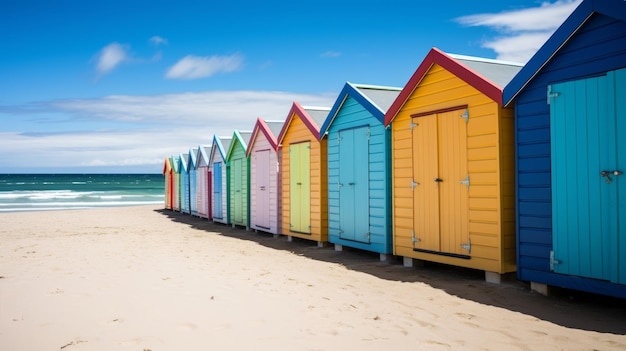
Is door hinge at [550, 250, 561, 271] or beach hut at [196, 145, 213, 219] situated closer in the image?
door hinge at [550, 250, 561, 271]

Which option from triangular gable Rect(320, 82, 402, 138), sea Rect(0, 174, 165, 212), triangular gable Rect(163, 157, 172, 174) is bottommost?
sea Rect(0, 174, 165, 212)

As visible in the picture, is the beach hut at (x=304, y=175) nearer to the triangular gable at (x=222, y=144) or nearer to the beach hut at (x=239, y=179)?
the beach hut at (x=239, y=179)

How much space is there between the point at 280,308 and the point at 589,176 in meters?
3.49

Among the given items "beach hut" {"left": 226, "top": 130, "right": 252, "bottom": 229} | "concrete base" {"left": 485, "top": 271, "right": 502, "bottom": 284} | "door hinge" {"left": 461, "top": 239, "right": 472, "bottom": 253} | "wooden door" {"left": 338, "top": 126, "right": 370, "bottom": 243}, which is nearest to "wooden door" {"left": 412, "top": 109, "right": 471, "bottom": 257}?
"door hinge" {"left": 461, "top": 239, "right": 472, "bottom": 253}

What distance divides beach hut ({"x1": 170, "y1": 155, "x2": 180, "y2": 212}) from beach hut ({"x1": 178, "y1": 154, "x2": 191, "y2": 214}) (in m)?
0.55

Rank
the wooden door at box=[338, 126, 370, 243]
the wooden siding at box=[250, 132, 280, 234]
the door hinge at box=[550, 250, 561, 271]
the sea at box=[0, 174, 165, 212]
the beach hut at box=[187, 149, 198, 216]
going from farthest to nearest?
the sea at box=[0, 174, 165, 212], the beach hut at box=[187, 149, 198, 216], the wooden siding at box=[250, 132, 280, 234], the wooden door at box=[338, 126, 370, 243], the door hinge at box=[550, 250, 561, 271]

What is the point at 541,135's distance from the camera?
227 inches

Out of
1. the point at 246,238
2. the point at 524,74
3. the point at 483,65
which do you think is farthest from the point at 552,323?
the point at 246,238

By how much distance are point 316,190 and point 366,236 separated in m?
2.08

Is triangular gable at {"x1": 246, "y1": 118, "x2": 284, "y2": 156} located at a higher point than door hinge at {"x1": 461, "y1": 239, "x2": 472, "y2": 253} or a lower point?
higher

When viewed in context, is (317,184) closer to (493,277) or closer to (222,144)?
(493,277)

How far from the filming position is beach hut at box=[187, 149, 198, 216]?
2122cm

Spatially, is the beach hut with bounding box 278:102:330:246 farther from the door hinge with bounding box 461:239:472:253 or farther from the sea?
the sea

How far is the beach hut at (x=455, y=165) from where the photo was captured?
6.36 m
